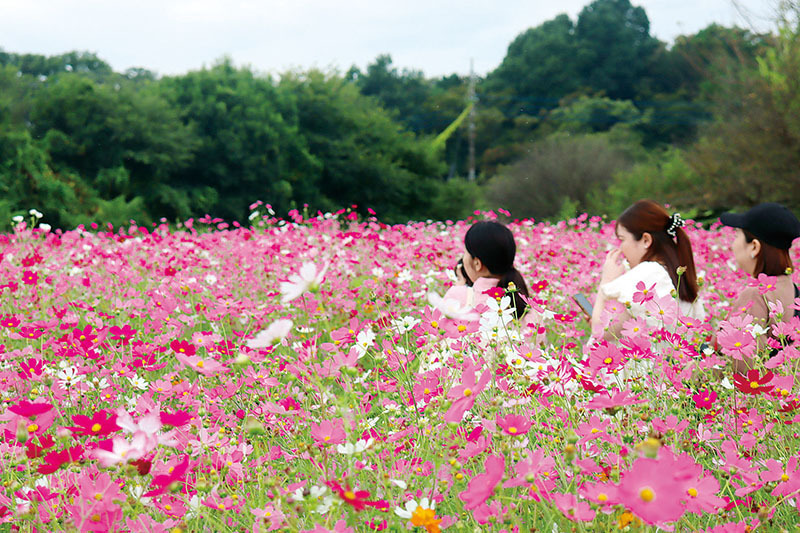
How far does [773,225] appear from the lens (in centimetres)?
253

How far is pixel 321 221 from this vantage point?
20.6 ft

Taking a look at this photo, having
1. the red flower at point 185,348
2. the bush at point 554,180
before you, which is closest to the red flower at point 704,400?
the red flower at point 185,348

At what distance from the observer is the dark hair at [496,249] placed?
251 cm

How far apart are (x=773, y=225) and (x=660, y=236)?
0.41m

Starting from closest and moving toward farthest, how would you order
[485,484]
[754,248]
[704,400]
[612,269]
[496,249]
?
1. [485,484]
2. [704,400]
3. [496,249]
4. [754,248]
5. [612,269]

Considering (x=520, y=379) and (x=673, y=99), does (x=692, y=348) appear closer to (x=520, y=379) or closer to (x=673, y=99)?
(x=520, y=379)

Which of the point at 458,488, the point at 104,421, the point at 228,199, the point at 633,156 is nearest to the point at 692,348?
the point at 458,488

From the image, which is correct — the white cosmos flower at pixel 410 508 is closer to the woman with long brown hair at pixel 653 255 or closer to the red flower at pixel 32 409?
the red flower at pixel 32 409

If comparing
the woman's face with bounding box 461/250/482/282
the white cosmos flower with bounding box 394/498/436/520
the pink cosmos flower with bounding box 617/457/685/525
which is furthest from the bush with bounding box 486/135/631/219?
the pink cosmos flower with bounding box 617/457/685/525

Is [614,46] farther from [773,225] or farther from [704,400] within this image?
[704,400]

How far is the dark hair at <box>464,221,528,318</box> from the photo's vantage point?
2.51 meters

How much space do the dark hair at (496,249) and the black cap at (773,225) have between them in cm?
92

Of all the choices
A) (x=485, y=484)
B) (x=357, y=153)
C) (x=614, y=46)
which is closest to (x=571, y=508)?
(x=485, y=484)

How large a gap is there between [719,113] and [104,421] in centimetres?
1368
